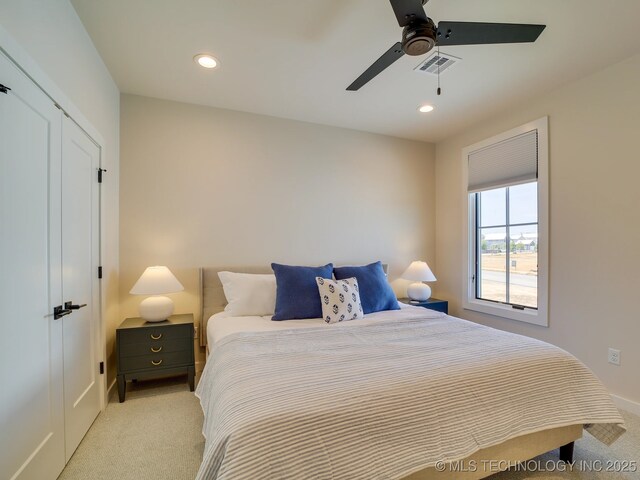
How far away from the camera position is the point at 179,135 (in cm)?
297

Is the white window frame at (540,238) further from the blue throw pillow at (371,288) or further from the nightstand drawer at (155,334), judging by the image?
the nightstand drawer at (155,334)

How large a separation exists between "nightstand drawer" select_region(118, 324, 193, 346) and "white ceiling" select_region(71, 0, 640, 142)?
2.11m

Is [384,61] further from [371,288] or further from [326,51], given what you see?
[371,288]

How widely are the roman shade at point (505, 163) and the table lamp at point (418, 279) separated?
1.10 metres

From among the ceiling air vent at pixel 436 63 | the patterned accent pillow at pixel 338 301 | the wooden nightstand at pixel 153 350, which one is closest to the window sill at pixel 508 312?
the patterned accent pillow at pixel 338 301

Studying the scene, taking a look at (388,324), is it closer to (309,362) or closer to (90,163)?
(309,362)

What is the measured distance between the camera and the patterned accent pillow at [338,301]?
8.07ft

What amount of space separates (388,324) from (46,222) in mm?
2182

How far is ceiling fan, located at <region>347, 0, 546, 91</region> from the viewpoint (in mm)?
1379

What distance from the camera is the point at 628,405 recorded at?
2.26 m

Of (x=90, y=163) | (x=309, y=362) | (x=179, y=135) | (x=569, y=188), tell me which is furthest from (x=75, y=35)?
(x=569, y=188)

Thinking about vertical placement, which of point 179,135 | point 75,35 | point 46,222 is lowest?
point 46,222

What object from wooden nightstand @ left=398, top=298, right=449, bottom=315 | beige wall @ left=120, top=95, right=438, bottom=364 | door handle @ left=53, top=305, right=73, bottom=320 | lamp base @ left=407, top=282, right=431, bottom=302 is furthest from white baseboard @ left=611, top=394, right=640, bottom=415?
door handle @ left=53, top=305, right=73, bottom=320

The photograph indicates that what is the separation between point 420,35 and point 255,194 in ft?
7.25
